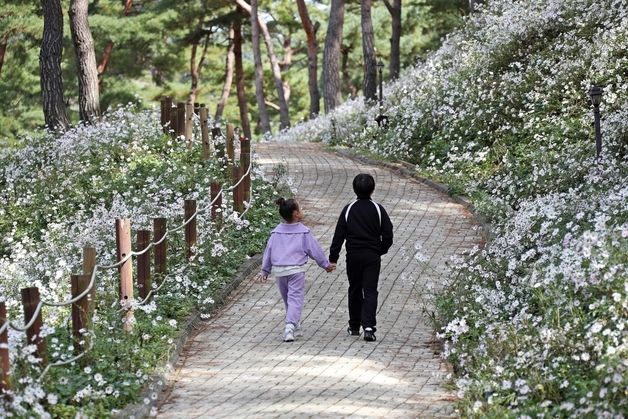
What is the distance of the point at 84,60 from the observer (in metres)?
23.4

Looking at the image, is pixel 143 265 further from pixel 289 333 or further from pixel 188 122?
pixel 188 122

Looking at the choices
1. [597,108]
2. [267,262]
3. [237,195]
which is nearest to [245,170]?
[237,195]

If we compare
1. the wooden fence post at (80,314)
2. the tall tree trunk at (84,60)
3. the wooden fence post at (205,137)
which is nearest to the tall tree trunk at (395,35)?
the tall tree trunk at (84,60)

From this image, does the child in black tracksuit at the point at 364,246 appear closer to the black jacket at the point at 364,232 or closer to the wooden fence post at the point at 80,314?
the black jacket at the point at 364,232

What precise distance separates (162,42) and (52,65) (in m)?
17.5

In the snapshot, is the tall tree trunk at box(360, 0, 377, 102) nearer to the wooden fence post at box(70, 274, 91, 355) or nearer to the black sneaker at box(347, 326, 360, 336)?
the black sneaker at box(347, 326, 360, 336)

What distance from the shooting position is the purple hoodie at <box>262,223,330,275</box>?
10797mm

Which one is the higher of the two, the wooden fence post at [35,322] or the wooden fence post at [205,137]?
the wooden fence post at [35,322]

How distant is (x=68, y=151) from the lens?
20.6 m

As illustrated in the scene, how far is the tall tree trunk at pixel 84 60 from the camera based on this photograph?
75.9ft

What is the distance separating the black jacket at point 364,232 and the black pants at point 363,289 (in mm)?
87

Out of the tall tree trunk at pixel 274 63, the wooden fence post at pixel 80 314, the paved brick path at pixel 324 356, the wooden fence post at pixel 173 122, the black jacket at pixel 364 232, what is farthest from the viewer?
the tall tree trunk at pixel 274 63

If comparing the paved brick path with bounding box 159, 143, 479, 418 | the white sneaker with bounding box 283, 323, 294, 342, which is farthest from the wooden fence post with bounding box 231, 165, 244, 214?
the white sneaker with bounding box 283, 323, 294, 342

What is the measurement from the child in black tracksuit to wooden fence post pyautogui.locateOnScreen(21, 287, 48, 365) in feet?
11.2
